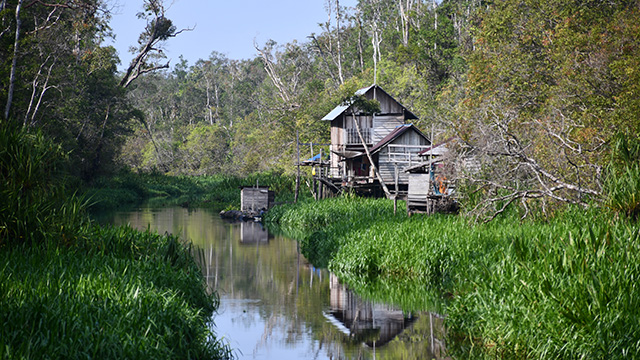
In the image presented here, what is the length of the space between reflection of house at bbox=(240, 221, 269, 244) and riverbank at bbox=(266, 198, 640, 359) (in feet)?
28.3

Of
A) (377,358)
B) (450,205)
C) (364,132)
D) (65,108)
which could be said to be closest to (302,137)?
(364,132)

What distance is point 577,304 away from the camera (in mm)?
8391

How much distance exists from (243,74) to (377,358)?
89173 millimetres

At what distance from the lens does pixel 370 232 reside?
62.5 feet

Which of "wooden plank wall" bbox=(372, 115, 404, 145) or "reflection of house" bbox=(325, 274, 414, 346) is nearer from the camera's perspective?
"reflection of house" bbox=(325, 274, 414, 346)

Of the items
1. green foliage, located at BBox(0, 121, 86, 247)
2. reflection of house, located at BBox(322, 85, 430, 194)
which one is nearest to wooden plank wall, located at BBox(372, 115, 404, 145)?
reflection of house, located at BBox(322, 85, 430, 194)

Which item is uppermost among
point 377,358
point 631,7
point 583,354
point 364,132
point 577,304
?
point 631,7

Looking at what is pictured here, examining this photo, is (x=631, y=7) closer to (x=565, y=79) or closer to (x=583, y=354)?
(x=565, y=79)

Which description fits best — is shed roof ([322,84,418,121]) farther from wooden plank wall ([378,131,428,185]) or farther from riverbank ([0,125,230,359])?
riverbank ([0,125,230,359])

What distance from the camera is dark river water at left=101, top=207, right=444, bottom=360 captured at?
37.3 feet

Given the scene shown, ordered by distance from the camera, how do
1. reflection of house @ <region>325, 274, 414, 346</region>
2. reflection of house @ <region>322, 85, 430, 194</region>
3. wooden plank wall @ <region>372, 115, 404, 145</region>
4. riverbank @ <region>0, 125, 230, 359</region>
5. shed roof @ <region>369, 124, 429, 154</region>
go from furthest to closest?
wooden plank wall @ <region>372, 115, 404, 145</region>, reflection of house @ <region>322, 85, 430, 194</region>, shed roof @ <region>369, 124, 429, 154</region>, reflection of house @ <region>325, 274, 414, 346</region>, riverbank @ <region>0, 125, 230, 359</region>

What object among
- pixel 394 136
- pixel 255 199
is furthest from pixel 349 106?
pixel 255 199

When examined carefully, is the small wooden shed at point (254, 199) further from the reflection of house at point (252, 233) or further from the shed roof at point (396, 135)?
the shed roof at point (396, 135)

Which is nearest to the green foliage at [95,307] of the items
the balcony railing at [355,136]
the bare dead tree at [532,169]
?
the bare dead tree at [532,169]
